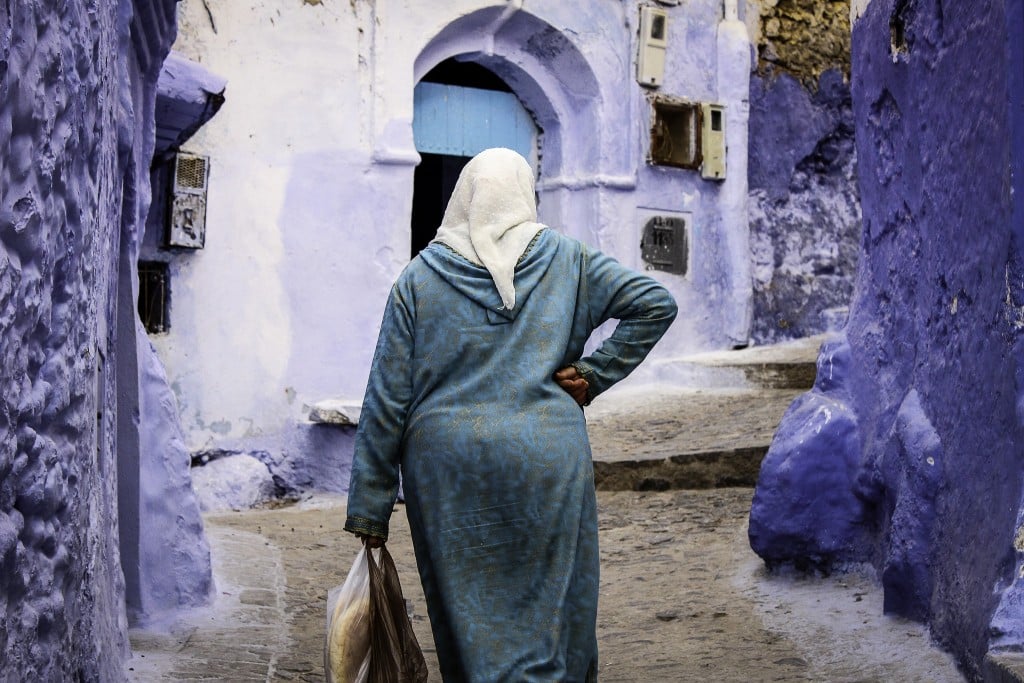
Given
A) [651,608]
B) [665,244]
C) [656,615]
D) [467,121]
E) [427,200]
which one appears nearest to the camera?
[656,615]

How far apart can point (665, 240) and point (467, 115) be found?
201 centimetres

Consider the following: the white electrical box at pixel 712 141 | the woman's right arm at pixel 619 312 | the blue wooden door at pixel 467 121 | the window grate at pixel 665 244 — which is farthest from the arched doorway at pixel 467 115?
the woman's right arm at pixel 619 312

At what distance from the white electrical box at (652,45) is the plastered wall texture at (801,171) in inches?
44.7

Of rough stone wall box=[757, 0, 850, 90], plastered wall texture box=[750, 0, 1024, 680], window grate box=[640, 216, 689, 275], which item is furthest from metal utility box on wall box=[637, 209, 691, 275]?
plastered wall texture box=[750, 0, 1024, 680]

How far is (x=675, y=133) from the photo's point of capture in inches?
437

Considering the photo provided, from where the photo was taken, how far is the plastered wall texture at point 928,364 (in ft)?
11.1

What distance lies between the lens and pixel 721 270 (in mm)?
11211

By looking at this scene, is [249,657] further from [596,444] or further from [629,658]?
[596,444]

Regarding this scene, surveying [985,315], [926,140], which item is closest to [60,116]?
[985,315]

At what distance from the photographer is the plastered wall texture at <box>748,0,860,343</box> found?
11.5 metres

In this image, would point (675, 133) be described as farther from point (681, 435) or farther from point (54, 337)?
point (54, 337)

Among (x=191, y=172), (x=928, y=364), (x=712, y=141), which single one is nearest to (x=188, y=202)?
(x=191, y=172)

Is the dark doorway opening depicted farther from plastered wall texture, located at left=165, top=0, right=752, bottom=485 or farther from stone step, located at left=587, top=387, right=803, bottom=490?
stone step, located at left=587, top=387, right=803, bottom=490

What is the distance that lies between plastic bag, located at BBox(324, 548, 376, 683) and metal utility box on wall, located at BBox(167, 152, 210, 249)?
19.4ft
